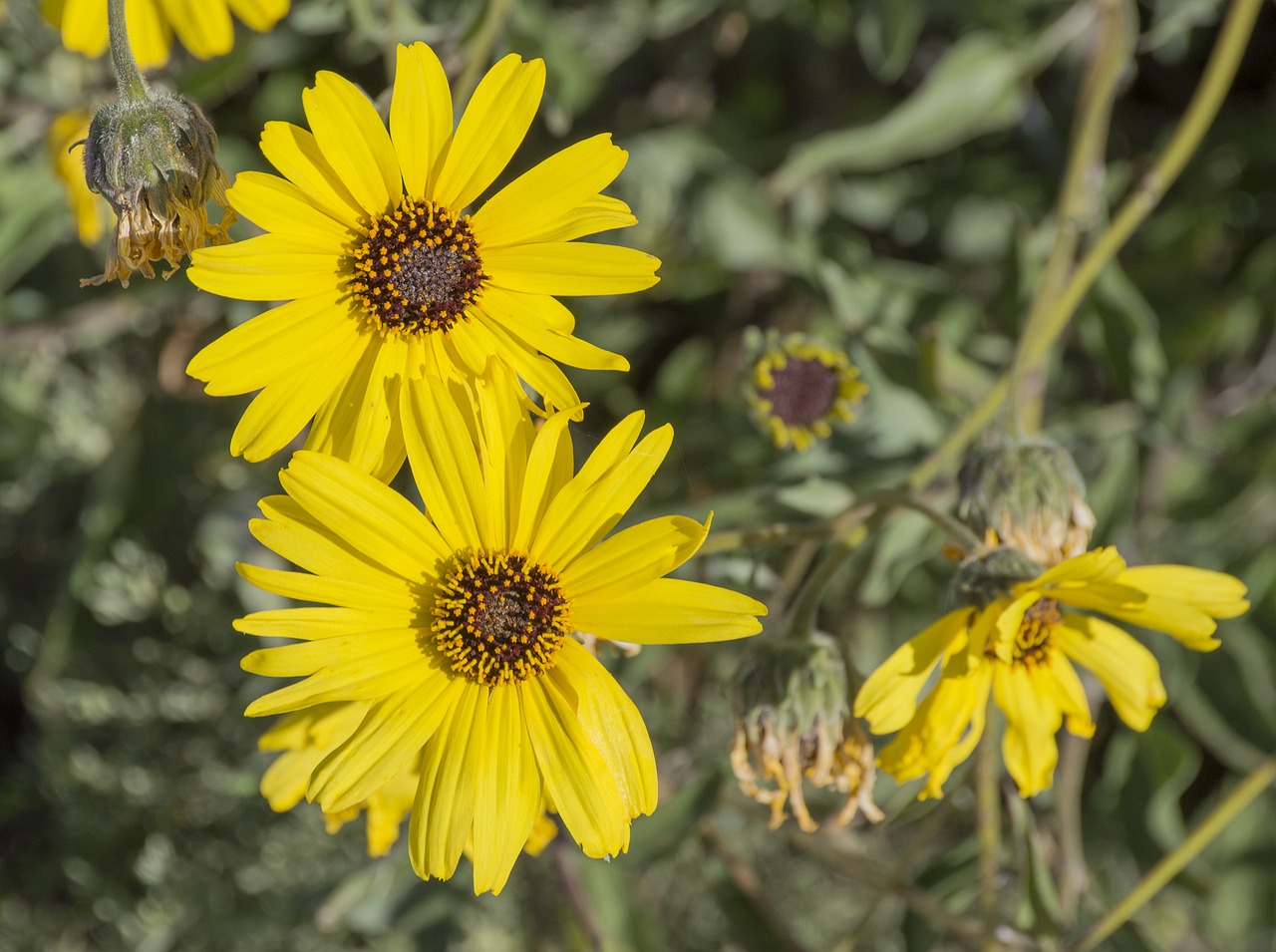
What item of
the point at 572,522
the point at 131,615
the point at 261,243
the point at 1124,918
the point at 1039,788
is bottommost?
the point at 1124,918

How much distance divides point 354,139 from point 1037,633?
125cm

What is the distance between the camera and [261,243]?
1575 mm

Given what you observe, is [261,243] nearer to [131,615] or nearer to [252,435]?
[252,435]

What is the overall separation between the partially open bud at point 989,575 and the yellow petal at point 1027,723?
14 cm

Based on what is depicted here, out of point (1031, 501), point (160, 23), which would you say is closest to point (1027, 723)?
point (1031, 501)

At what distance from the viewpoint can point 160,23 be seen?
6.81 ft

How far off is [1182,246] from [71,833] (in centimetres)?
329

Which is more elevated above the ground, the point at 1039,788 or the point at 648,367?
the point at 648,367

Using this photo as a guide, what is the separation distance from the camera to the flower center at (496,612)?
1692mm

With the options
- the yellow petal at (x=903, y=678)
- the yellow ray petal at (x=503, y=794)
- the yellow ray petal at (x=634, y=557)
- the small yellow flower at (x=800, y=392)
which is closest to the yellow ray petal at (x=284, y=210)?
the yellow ray petal at (x=634, y=557)

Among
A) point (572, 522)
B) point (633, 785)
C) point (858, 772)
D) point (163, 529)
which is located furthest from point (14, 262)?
point (858, 772)

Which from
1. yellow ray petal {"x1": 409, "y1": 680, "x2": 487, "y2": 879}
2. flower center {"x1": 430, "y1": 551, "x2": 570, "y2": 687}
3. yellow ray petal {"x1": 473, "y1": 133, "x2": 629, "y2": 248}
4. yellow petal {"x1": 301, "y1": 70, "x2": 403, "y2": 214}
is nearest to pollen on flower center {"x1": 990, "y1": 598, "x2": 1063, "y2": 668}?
flower center {"x1": 430, "y1": 551, "x2": 570, "y2": 687}

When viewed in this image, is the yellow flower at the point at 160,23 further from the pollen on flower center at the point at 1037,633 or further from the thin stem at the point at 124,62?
the pollen on flower center at the point at 1037,633

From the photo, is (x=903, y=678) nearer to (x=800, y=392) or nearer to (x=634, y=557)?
(x=634, y=557)
